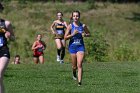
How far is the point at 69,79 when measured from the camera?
18438mm

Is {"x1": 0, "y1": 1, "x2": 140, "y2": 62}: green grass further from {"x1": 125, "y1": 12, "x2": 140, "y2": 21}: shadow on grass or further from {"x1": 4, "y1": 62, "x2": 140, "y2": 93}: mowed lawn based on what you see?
{"x1": 4, "y1": 62, "x2": 140, "y2": 93}: mowed lawn

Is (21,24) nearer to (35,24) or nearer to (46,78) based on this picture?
(35,24)

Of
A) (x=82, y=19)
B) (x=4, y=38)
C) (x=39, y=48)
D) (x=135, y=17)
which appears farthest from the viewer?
(x=135, y=17)

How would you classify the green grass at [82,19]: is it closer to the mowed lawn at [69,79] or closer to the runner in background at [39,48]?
the runner in background at [39,48]

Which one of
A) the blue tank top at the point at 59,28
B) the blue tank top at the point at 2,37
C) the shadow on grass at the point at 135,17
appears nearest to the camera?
the blue tank top at the point at 2,37

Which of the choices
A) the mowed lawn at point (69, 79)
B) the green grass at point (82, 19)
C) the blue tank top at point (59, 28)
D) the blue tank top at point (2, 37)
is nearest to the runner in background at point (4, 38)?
the blue tank top at point (2, 37)

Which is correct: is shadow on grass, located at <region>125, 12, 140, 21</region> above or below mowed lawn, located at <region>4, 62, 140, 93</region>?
below

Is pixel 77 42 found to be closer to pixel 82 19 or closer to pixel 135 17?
pixel 82 19

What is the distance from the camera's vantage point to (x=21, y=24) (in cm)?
4650

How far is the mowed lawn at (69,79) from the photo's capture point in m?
15.9

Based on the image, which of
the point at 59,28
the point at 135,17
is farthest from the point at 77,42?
the point at 135,17

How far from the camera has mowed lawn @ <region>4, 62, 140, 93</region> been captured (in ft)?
52.2

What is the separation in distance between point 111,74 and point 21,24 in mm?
26923

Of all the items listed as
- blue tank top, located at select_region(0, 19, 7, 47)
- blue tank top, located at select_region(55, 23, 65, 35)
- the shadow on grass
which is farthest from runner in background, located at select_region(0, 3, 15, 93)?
the shadow on grass
